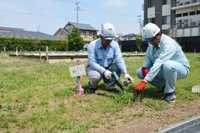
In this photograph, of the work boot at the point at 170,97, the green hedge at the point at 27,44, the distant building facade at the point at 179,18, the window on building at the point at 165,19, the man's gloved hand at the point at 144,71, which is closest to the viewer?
the work boot at the point at 170,97

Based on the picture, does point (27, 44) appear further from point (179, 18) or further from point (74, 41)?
point (179, 18)

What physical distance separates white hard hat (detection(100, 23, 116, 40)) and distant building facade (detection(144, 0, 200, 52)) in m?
35.6

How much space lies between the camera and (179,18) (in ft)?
149

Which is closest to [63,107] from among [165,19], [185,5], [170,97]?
[170,97]

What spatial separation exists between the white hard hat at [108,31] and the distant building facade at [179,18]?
35.6 m

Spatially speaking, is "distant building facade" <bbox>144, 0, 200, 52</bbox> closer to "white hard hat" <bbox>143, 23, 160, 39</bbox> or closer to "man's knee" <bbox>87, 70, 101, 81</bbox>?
"man's knee" <bbox>87, 70, 101, 81</bbox>

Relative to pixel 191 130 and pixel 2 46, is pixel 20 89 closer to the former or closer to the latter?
pixel 191 130

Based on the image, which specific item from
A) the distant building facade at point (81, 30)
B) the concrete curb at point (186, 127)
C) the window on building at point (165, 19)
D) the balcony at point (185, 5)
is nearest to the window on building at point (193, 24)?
the balcony at point (185, 5)

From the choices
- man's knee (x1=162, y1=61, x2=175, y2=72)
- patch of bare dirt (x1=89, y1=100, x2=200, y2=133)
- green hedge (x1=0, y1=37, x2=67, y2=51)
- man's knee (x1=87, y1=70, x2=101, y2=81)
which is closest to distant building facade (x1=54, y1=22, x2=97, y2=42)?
green hedge (x1=0, y1=37, x2=67, y2=51)

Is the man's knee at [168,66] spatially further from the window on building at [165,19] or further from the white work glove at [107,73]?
the window on building at [165,19]

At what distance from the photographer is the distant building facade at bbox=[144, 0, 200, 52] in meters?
42.3

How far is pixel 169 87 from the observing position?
19.3 ft

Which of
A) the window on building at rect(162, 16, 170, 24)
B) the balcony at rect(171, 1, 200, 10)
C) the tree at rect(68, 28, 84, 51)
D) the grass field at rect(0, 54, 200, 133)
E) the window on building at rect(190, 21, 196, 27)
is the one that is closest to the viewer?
the grass field at rect(0, 54, 200, 133)

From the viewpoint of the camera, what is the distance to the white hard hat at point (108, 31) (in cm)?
603
